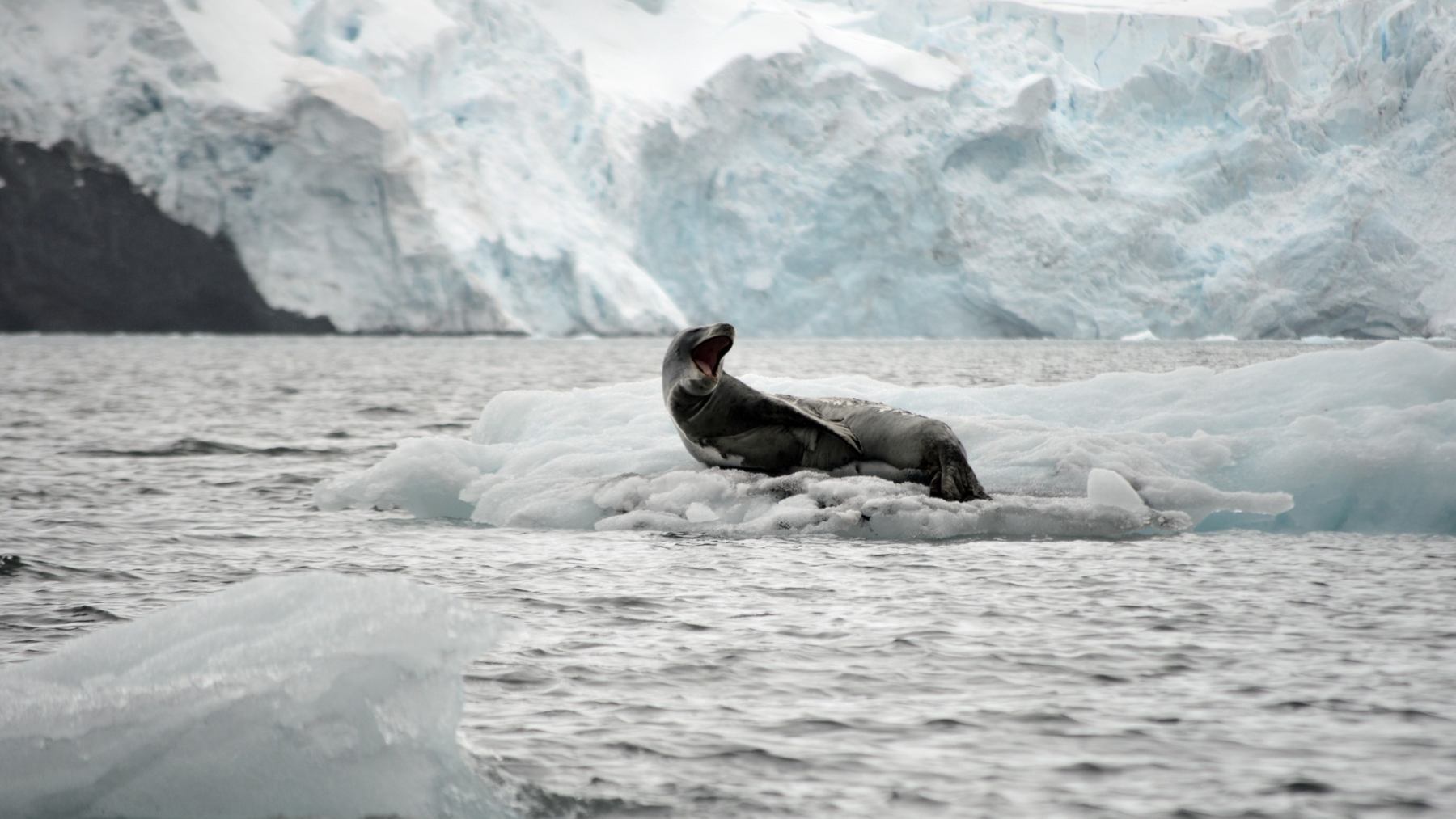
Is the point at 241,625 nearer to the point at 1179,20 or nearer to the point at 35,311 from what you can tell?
the point at 35,311

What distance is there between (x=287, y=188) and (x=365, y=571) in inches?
1613

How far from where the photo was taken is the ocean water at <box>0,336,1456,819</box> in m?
3.07

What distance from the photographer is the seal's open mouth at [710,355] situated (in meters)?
7.80

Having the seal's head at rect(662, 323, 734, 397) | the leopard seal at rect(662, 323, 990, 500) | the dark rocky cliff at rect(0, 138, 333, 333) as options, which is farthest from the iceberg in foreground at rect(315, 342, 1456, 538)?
the dark rocky cliff at rect(0, 138, 333, 333)

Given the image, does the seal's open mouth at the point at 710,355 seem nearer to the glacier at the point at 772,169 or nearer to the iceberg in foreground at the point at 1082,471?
the iceberg in foreground at the point at 1082,471

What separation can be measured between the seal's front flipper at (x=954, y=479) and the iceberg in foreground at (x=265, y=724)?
14.0 feet

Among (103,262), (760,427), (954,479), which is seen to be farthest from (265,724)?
(103,262)

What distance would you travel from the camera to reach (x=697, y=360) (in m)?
7.95

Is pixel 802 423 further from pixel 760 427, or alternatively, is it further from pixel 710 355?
pixel 710 355

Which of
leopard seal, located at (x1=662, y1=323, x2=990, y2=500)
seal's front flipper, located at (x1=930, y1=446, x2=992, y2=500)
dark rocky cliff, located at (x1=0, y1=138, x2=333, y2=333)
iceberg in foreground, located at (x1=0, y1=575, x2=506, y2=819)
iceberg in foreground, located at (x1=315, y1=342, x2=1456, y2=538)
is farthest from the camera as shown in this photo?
dark rocky cliff, located at (x1=0, y1=138, x2=333, y2=333)

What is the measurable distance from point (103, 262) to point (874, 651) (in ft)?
159

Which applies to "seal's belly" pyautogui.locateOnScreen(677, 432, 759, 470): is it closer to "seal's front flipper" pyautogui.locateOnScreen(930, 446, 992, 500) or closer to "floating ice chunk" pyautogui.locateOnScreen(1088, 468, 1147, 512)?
"seal's front flipper" pyautogui.locateOnScreen(930, 446, 992, 500)

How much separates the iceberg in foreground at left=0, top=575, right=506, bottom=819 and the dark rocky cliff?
4467cm

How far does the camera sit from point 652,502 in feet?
23.7
